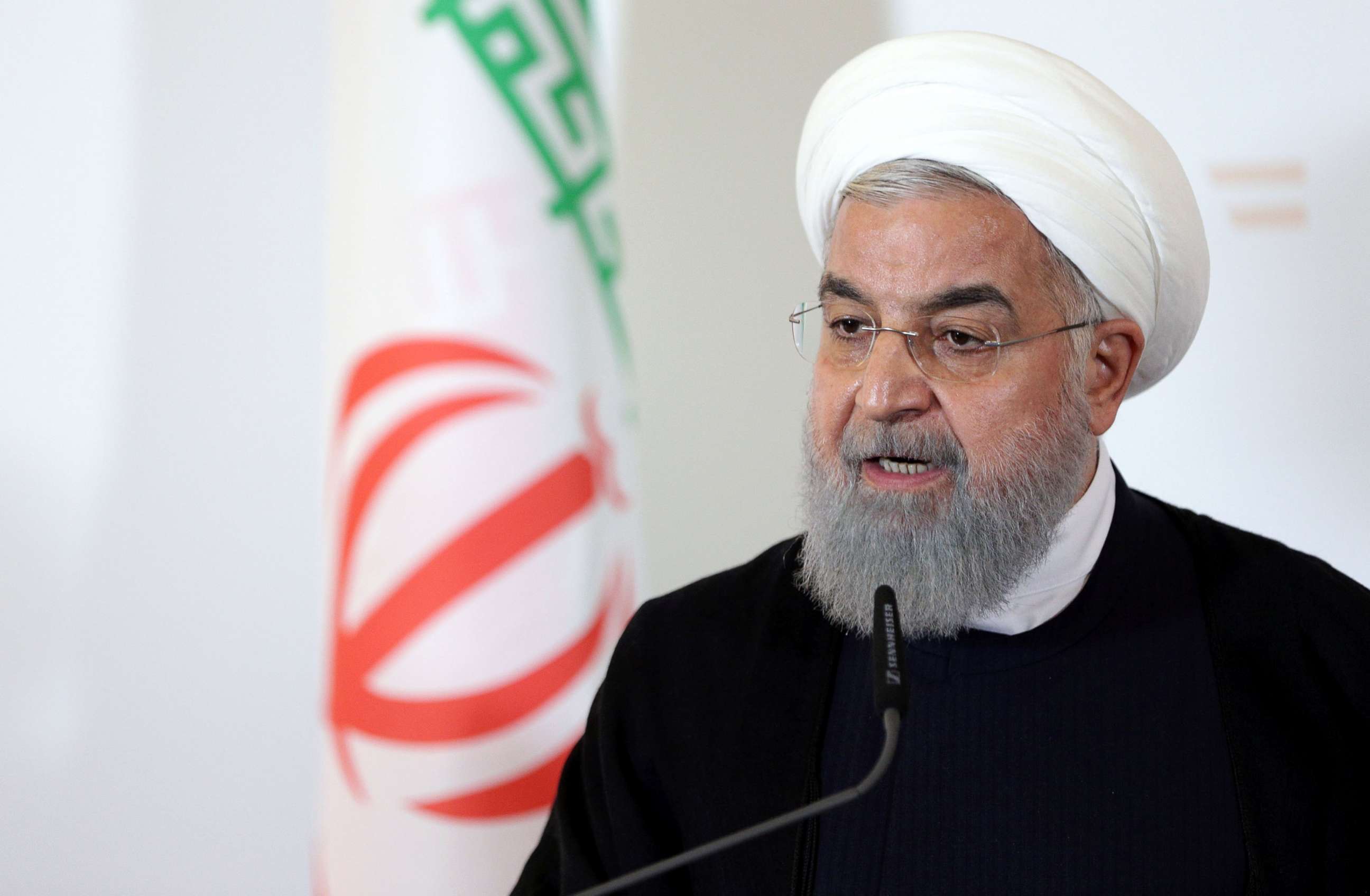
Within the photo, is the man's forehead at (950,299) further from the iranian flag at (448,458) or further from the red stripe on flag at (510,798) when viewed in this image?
the red stripe on flag at (510,798)

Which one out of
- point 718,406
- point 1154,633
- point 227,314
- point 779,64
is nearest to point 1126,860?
point 1154,633

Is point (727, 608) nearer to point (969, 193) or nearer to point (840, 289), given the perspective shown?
point (840, 289)

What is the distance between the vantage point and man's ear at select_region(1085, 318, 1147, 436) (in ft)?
5.52

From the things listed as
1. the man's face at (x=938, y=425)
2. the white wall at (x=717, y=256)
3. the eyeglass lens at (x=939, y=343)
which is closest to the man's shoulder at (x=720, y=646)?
the man's face at (x=938, y=425)

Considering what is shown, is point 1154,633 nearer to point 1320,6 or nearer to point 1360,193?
point 1360,193

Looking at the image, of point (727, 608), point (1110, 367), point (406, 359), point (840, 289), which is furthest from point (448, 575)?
point (1110, 367)

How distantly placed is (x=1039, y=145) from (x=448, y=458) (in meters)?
1.03

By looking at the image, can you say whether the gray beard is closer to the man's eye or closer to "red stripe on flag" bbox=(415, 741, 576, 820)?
the man's eye

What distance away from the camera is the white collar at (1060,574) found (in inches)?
63.6

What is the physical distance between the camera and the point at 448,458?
6.76 feet

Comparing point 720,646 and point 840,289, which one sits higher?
point 840,289

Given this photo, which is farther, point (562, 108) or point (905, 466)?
point (562, 108)

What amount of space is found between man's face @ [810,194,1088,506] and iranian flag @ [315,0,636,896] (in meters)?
→ 0.67

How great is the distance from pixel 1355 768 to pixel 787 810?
687 mm
